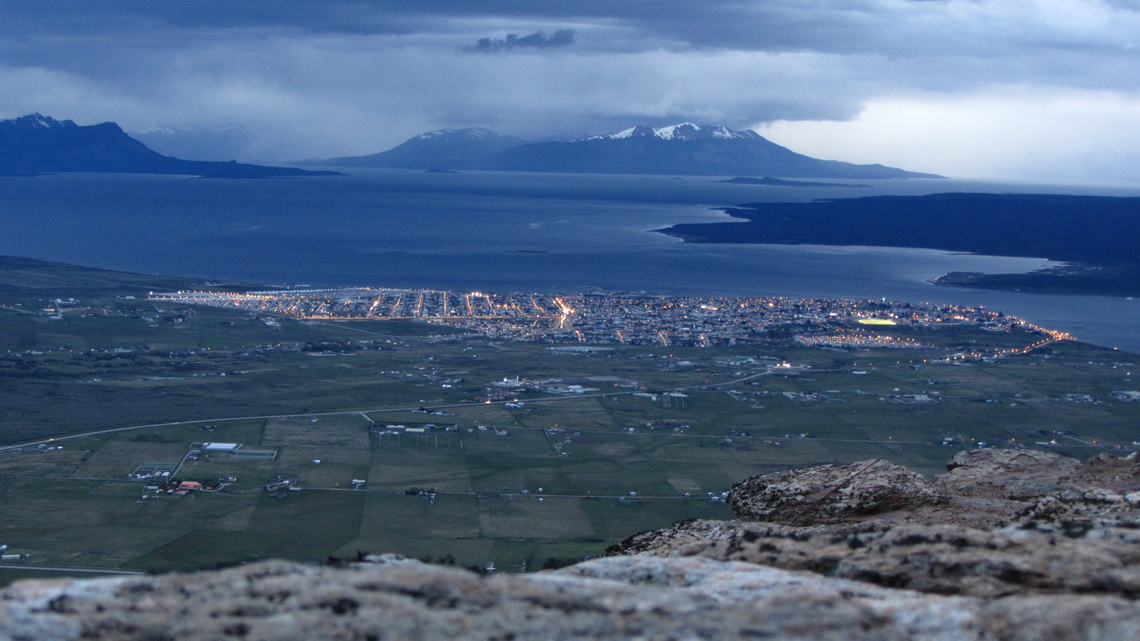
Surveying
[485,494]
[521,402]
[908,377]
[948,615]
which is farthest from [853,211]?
[948,615]

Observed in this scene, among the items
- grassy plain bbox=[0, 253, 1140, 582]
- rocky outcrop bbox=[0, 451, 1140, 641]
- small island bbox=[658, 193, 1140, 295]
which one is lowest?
grassy plain bbox=[0, 253, 1140, 582]

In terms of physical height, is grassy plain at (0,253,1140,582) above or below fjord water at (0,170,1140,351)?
below

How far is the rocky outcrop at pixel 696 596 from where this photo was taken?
6.81 m

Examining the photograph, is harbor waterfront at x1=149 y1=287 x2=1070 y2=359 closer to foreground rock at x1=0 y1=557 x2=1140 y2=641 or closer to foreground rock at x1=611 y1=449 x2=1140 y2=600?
foreground rock at x1=611 y1=449 x2=1140 y2=600

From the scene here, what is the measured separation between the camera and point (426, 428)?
4638 centimetres

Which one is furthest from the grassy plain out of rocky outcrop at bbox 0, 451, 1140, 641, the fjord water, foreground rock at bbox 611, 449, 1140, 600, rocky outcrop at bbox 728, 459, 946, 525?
the fjord water

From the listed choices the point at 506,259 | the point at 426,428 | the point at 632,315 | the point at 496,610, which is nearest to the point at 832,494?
the point at 496,610

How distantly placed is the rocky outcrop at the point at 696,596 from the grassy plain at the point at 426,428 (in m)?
9.20

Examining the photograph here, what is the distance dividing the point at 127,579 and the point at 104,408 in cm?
4495

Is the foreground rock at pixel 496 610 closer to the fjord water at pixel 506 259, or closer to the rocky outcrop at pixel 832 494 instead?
the rocky outcrop at pixel 832 494

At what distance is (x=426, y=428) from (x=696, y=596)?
39.5 metres

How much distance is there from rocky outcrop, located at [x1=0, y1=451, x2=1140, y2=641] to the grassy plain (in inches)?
362

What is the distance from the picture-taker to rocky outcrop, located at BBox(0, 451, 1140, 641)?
6.81 m

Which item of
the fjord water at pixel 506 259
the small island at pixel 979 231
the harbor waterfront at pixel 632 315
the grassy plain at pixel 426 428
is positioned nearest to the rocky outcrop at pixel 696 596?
the grassy plain at pixel 426 428
